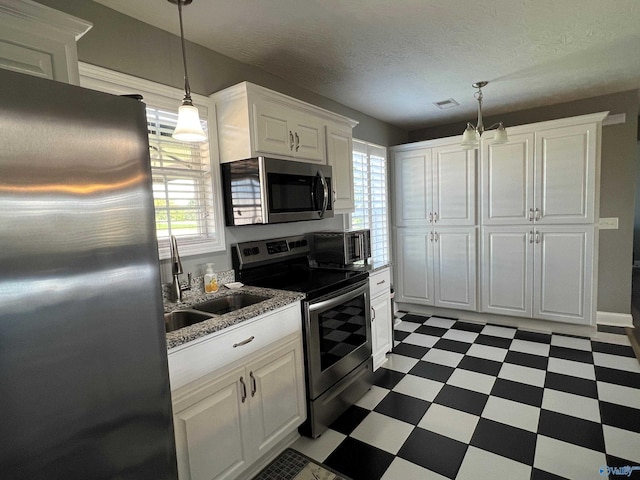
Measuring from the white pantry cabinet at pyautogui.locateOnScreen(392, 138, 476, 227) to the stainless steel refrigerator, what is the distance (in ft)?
11.0

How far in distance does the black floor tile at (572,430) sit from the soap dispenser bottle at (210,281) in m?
2.08

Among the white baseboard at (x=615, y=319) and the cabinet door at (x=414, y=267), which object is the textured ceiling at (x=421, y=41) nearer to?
the cabinet door at (x=414, y=267)

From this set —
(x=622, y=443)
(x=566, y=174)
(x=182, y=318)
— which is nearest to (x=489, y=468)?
(x=622, y=443)

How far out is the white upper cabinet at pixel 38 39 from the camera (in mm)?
974

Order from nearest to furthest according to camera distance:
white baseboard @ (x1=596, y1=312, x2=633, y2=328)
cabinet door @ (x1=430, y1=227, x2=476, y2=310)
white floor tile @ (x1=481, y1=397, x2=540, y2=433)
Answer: white floor tile @ (x1=481, y1=397, x2=540, y2=433) < white baseboard @ (x1=596, y1=312, x2=633, y2=328) < cabinet door @ (x1=430, y1=227, x2=476, y2=310)

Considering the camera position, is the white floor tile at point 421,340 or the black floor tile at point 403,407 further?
the white floor tile at point 421,340

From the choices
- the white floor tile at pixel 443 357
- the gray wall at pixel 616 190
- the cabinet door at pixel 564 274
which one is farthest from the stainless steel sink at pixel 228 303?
the gray wall at pixel 616 190

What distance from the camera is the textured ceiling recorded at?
5.63 feet

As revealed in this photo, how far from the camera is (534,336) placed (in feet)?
10.9

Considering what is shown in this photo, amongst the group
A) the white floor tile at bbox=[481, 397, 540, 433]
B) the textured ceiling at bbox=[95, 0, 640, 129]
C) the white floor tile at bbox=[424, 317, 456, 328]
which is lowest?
the white floor tile at bbox=[481, 397, 540, 433]

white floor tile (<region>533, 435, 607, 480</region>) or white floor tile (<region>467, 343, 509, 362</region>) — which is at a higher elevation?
white floor tile (<region>467, 343, 509, 362</region>)

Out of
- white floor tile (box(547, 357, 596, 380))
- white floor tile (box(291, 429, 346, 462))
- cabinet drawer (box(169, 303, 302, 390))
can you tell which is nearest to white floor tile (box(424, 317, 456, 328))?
white floor tile (box(547, 357, 596, 380))

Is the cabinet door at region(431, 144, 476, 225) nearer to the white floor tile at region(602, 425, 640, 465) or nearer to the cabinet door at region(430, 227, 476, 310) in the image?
the cabinet door at region(430, 227, 476, 310)

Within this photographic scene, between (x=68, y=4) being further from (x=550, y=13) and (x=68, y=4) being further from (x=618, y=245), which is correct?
(x=618, y=245)
